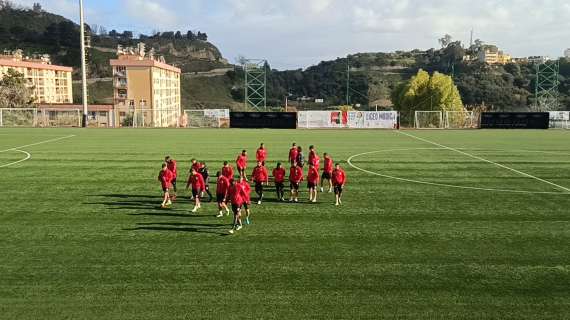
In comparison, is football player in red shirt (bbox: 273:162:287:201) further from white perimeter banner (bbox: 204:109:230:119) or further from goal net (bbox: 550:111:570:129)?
goal net (bbox: 550:111:570:129)

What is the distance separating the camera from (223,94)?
479ft

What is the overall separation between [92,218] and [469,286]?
10669 millimetres

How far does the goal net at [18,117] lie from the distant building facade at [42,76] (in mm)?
34750

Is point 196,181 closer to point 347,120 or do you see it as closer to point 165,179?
point 165,179

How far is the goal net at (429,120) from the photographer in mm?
57188

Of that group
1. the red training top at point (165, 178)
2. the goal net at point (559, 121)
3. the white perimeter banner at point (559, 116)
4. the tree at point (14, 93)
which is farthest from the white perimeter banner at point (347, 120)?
the tree at point (14, 93)

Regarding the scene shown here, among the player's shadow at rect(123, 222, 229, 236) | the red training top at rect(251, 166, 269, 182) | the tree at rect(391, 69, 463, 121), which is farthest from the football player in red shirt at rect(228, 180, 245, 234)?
the tree at rect(391, 69, 463, 121)

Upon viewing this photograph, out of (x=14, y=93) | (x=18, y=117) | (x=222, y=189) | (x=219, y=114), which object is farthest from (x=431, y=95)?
(x=222, y=189)

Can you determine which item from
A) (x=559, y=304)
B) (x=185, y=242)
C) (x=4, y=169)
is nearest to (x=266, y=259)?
(x=185, y=242)

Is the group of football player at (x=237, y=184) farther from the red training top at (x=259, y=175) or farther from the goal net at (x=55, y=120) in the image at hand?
the goal net at (x=55, y=120)

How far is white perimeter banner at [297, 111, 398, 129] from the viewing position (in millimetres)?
55219

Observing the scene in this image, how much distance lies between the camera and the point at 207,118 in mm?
57000

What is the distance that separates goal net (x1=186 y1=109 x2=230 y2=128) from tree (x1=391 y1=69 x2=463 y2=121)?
Result: 102 ft

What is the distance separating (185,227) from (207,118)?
44.1m
